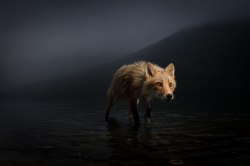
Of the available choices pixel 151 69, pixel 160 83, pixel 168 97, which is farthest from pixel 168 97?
pixel 151 69

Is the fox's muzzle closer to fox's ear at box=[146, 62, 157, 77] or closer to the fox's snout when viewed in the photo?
the fox's snout

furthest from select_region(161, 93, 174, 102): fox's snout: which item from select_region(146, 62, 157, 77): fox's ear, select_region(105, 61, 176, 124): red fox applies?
select_region(146, 62, 157, 77): fox's ear

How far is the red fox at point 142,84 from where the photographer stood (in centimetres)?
813

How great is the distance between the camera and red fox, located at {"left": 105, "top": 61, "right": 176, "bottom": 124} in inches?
320

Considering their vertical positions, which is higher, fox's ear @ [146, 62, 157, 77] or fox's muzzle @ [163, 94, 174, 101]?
fox's ear @ [146, 62, 157, 77]

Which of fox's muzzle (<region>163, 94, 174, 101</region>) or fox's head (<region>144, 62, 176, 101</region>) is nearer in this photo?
fox's muzzle (<region>163, 94, 174, 101</region>)

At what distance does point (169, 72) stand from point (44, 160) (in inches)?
253

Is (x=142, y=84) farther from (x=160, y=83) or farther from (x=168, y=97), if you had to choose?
(x=168, y=97)

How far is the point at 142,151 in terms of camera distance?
5301 millimetres

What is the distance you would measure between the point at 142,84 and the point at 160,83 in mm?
1071

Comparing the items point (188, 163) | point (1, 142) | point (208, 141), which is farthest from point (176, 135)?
point (1, 142)

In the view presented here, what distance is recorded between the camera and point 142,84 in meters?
8.98

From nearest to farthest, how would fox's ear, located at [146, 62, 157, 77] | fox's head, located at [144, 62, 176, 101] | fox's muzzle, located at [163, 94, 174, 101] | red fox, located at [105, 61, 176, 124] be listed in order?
fox's muzzle, located at [163, 94, 174, 101], fox's head, located at [144, 62, 176, 101], red fox, located at [105, 61, 176, 124], fox's ear, located at [146, 62, 157, 77]

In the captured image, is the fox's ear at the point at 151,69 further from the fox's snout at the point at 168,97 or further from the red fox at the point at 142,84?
the fox's snout at the point at 168,97
